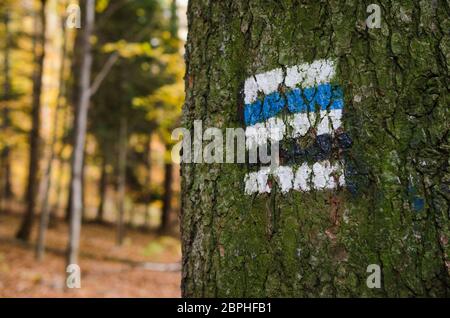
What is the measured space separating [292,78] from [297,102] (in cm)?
9

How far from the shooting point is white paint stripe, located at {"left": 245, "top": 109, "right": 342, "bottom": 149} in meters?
1.46

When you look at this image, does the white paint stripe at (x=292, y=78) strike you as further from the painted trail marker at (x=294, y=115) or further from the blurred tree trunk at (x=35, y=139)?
the blurred tree trunk at (x=35, y=139)

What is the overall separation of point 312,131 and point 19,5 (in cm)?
1592

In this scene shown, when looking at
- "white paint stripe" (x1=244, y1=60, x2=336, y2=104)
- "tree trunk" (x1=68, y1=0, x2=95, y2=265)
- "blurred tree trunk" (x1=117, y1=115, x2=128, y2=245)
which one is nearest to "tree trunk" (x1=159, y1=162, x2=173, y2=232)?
"blurred tree trunk" (x1=117, y1=115, x2=128, y2=245)

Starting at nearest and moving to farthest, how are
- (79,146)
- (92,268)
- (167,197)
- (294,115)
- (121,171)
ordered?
(294,115), (79,146), (92,268), (121,171), (167,197)

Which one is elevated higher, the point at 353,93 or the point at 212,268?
the point at 353,93

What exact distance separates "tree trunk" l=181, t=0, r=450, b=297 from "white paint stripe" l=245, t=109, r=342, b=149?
4cm

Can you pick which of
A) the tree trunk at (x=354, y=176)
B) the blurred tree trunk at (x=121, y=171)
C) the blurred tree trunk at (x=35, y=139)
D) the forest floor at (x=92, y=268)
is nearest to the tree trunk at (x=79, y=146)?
the forest floor at (x=92, y=268)

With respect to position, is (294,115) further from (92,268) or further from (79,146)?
(92,268)

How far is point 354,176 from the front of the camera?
55.6 inches

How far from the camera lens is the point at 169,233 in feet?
58.8

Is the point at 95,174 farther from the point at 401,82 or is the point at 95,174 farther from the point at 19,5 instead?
the point at 401,82

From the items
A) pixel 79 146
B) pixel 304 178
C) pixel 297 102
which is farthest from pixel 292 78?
pixel 79 146
